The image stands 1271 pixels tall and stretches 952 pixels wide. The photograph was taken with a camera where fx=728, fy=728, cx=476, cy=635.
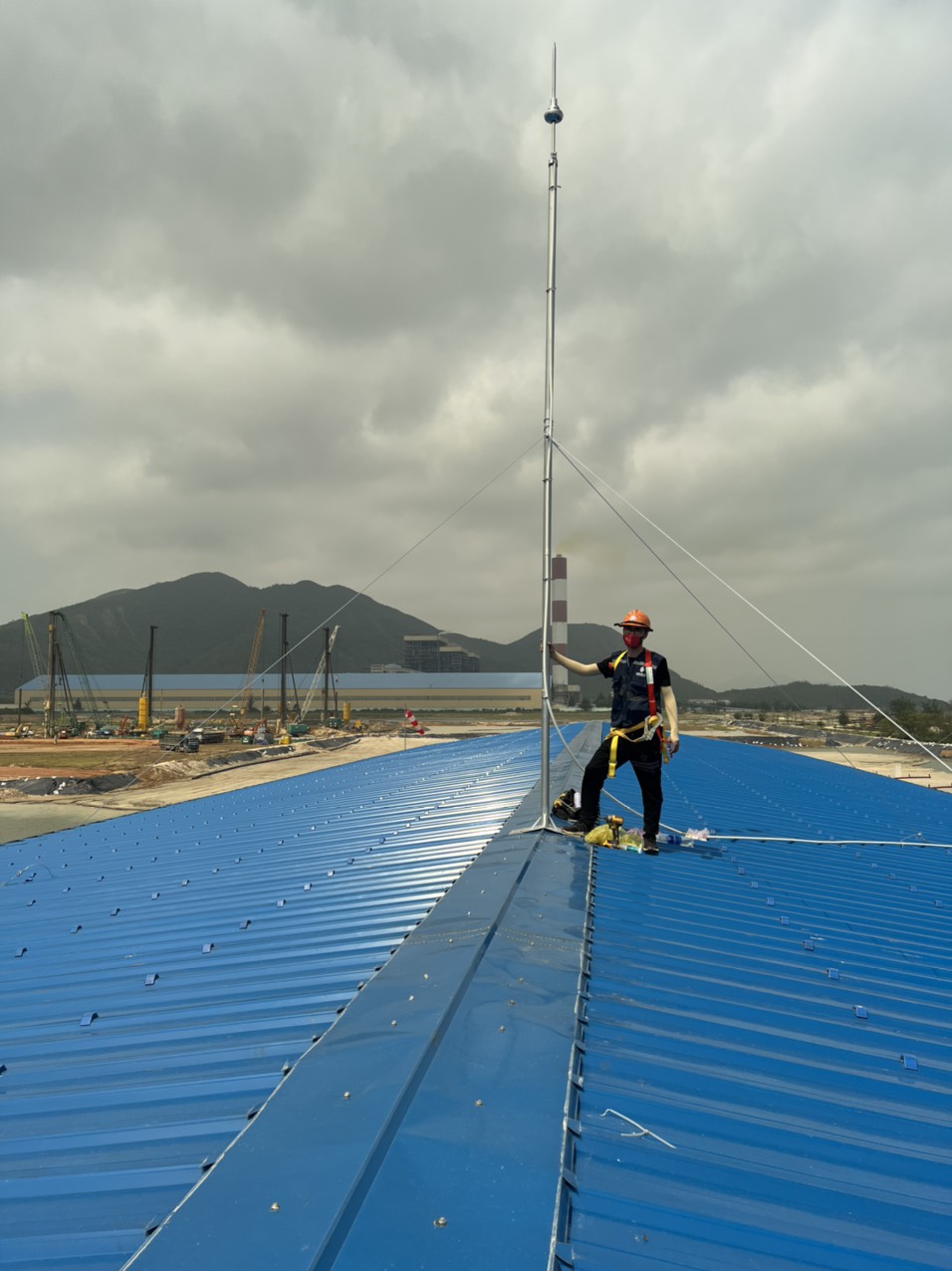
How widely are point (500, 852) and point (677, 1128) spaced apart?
3.31m

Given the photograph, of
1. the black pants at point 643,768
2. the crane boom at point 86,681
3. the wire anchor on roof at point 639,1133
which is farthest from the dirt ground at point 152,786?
the crane boom at point 86,681

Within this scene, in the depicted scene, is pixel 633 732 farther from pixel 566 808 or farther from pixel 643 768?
pixel 566 808

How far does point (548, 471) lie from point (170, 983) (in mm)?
4922

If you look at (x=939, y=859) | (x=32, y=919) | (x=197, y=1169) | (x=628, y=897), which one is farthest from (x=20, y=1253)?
(x=939, y=859)

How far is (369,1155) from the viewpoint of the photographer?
2.35 m

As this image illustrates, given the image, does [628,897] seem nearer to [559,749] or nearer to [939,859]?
[939,859]

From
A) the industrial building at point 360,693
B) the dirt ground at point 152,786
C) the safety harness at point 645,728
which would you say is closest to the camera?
the safety harness at point 645,728

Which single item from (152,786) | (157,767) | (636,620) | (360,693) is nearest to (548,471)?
(636,620)

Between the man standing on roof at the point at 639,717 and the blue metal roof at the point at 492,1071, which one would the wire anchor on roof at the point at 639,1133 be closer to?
the blue metal roof at the point at 492,1071

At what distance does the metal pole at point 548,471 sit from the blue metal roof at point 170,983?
0.85 meters

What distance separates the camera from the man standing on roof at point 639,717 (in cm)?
638

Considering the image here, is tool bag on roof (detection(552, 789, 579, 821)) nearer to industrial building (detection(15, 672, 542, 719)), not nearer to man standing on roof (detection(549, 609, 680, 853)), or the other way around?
man standing on roof (detection(549, 609, 680, 853))

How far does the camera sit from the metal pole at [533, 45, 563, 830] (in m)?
6.36

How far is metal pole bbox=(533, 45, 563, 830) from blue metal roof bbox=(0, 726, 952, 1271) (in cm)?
52
